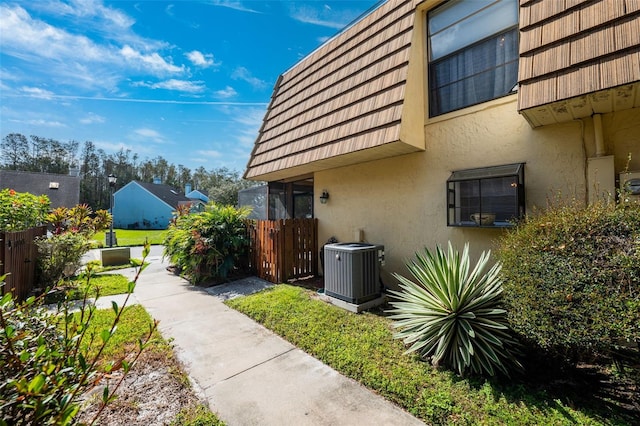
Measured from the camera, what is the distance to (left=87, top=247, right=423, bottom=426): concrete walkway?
256 centimetres

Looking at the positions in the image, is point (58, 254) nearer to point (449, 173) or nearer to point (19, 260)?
point (19, 260)

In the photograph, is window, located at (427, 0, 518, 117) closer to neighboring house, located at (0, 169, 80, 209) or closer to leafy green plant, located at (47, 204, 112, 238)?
leafy green plant, located at (47, 204, 112, 238)

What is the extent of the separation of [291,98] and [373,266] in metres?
5.62

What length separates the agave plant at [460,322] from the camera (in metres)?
3.03

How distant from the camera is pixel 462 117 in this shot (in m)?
4.94

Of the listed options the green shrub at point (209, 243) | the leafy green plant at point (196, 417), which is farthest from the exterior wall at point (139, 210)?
the leafy green plant at point (196, 417)

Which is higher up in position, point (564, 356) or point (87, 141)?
point (87, 141)

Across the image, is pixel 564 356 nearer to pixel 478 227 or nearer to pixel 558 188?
pixel 478 227

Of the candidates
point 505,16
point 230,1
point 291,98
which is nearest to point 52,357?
point 505,16

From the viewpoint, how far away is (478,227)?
4535 mm

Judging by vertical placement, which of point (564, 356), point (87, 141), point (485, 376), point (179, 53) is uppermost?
point (87, 141)

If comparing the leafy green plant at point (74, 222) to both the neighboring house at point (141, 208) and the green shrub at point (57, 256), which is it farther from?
the neighboring house at point (141, 208)

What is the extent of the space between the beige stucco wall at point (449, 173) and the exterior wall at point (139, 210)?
112 feet

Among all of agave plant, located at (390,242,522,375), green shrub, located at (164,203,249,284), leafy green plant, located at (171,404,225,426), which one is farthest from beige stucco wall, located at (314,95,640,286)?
leafy green plant, located at (171,404,225,426)
